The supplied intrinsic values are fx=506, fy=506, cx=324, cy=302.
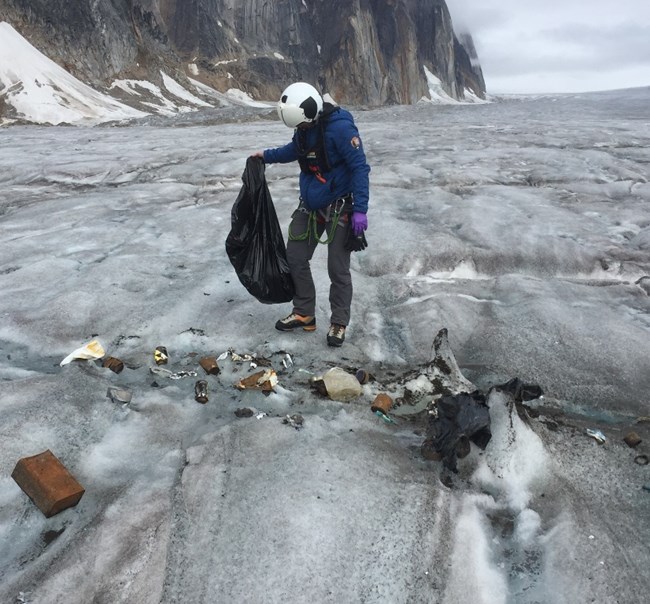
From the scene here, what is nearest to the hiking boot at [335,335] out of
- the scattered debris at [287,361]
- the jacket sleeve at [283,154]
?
the scattered debris at [287,361]

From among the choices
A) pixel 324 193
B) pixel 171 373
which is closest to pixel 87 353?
A: pixel 171 373

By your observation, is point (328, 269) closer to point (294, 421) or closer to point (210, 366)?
point (210, 366)

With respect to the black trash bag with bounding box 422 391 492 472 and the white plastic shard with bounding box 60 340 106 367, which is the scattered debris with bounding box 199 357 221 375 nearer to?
the white plastic shard with bounding box 60 340 106 367

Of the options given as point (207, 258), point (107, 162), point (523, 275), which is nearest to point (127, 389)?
point (207, 258)

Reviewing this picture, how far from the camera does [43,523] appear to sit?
2.09 meters

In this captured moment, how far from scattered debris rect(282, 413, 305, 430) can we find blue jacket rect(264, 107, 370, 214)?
148 centimetres

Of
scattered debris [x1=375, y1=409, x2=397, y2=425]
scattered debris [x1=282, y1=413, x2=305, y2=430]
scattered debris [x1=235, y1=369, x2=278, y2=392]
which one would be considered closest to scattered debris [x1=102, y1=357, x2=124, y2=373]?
scattered debris [x1=235, y1=369, x2=278, y2=392]

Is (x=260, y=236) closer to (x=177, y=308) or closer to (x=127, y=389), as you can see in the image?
(x=177, y=308)

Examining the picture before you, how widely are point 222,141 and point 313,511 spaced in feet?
42.5

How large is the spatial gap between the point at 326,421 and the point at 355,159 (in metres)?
1.73

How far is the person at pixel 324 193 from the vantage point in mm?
3354

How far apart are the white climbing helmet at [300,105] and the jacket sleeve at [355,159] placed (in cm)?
22

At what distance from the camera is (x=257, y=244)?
388cm

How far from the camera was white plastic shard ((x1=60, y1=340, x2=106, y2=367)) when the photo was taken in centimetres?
326
